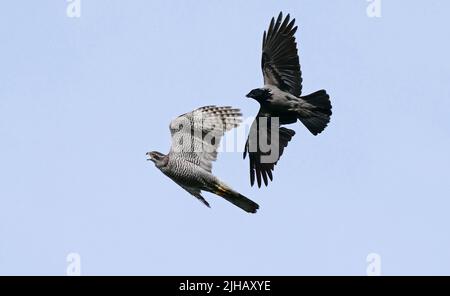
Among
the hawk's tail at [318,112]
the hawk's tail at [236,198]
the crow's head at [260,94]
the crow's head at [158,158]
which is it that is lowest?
the hawk's tail at [236,198]

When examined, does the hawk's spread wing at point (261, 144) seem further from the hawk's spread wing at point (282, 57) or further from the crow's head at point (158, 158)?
the crow's head at point (158, 158)

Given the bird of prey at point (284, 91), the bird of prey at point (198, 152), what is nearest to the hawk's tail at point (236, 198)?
the bird of prey at point (198, 152)

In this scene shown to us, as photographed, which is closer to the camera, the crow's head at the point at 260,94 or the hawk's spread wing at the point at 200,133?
the hawk's spread wing at the point at 200,133

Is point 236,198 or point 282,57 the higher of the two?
point 282,57

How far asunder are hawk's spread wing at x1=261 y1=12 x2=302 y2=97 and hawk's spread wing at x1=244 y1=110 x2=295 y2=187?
2.82ft

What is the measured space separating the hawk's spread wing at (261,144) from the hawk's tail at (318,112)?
0.78 m

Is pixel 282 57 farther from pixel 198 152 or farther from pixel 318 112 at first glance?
pixel 198 152

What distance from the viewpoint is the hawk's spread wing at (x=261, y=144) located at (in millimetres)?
23219

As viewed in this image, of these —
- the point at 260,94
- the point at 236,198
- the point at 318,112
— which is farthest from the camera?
the point at 260,94

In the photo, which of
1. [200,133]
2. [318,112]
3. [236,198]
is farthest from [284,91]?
[236,198]

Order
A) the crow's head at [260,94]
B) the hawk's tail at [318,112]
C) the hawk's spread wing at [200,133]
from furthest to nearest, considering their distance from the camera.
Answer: the crow's head at [260,94]
the hawk's tail at [318,112]
the hawk's spread wing at [200,133]

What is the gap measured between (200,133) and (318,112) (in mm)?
2785

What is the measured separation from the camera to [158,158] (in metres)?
20.5

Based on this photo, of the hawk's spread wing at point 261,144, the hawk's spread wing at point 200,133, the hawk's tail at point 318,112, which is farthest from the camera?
the hawk's spread wing at point 261,144
